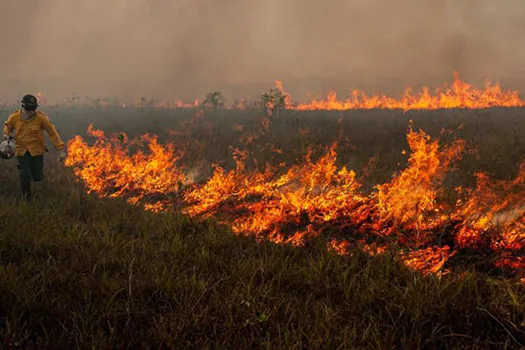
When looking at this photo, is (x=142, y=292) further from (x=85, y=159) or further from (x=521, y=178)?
(x=85, y=159)

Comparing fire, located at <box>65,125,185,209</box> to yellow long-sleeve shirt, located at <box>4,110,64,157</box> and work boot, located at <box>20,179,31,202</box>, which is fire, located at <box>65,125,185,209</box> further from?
work boot, located at <box>20,179,31,202</box>

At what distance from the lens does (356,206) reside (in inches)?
259

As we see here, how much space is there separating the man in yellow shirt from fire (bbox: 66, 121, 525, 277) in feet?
5.03

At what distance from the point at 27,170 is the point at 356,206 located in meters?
6.54

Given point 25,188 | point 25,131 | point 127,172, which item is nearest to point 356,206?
point 25,188

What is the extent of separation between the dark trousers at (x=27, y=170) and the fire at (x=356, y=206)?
1769 mm

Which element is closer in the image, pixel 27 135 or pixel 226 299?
pixel 226 299

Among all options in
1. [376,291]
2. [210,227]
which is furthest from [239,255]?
[376,291]

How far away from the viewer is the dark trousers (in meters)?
6.65

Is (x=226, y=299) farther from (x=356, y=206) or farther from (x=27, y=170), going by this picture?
(x=27, y=170)

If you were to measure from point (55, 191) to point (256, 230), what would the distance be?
16.7ft

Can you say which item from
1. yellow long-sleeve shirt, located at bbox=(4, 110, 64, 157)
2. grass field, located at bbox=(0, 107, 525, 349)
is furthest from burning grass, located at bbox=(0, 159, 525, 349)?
yellow long-sleeve shirt, located at bbox=(4, 110, 64, 157)

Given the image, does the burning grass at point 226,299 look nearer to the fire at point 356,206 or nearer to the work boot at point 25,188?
the fire at point 356,206

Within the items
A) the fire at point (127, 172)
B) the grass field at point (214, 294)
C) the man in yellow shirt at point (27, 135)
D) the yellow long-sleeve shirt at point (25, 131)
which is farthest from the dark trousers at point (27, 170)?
the fire at point (127, 172)
